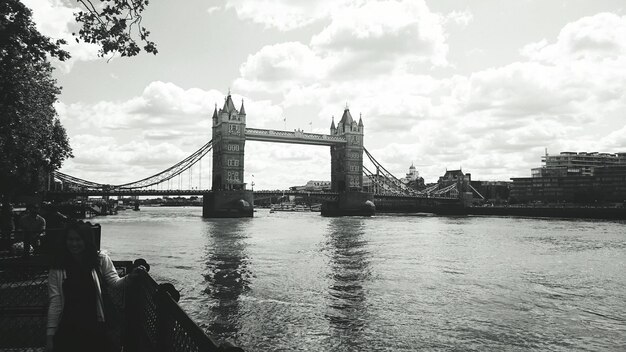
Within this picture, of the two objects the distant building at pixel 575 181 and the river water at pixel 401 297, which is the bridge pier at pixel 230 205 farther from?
the distant building at pixel 575 181

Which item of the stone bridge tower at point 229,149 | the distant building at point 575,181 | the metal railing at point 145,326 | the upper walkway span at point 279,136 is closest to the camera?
the metal railing at point 145,326

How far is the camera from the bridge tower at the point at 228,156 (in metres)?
78.4

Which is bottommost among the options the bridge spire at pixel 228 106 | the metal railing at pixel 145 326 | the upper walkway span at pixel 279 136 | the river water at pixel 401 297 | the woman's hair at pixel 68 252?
the river water at pixel 401 297

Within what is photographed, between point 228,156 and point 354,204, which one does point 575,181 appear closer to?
point 354,204

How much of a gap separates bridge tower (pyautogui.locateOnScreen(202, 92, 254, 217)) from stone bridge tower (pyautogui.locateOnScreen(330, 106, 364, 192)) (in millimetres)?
21660

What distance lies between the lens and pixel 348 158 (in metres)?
98.7

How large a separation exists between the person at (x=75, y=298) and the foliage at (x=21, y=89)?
8.04 meters

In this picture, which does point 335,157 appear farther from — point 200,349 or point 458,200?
point 200,349

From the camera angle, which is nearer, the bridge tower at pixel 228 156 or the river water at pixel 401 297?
the river water at pixel 401 297

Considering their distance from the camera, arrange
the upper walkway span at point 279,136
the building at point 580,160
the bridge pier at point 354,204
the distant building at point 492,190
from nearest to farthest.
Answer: the upper walkway span at point 279,136, the bridge pier at point 354,204, the building at point 580,160, the distant building at point 492,190

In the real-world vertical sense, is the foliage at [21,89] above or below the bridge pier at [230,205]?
above

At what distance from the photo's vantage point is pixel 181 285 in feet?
50.9

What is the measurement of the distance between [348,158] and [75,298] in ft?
312

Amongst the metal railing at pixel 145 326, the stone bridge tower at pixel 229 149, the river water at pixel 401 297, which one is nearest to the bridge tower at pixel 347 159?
the stone bridge tower at pixel 229 149
